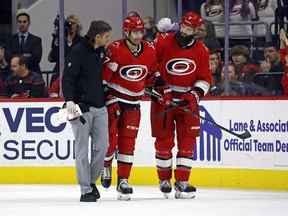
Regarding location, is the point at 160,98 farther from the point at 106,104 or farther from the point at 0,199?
the point at 0,199

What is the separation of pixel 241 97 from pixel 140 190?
4.61 feet

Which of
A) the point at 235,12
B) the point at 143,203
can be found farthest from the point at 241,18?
the point at 143,203

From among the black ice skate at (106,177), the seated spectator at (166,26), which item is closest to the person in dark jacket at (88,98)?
the black ice skate at (106,177)

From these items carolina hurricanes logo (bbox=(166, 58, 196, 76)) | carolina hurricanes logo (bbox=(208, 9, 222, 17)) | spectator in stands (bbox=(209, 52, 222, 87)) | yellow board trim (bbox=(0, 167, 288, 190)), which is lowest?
Answer: yellow board trim (bbox=(0, 167, 288, 190))

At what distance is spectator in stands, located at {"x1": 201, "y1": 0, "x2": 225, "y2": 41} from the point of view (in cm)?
1284

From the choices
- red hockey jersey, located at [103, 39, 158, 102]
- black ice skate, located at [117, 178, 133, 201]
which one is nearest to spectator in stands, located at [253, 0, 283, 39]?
red hockey jersey, located at [103, 39, 158, 102]

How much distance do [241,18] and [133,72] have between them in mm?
2647

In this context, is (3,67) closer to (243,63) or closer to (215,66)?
(215,66)

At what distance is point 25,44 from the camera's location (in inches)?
538

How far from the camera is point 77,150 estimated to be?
10336 mm

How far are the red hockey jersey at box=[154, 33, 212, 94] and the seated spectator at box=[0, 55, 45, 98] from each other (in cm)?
256

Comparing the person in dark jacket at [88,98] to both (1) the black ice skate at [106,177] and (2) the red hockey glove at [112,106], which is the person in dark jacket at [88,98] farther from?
(1) the black ice skate at [106,177]

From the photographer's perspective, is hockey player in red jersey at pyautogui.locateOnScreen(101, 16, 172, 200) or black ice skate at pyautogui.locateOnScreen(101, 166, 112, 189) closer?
hockey player in red jersey at pyautogui.locateOnScreen(101, 16, 172, 200)

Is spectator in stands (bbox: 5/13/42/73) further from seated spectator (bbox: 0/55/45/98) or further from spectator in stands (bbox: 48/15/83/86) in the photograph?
spectator in stands (bbox: 48/15/83/86)
